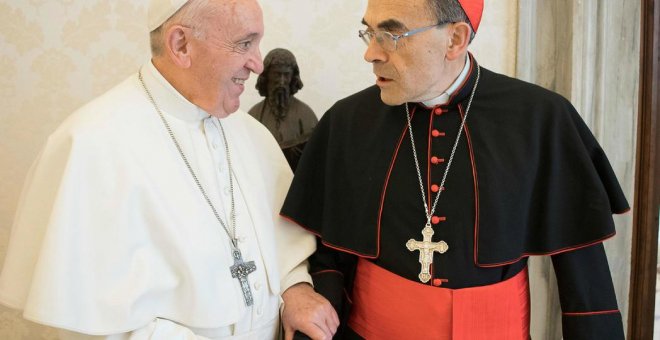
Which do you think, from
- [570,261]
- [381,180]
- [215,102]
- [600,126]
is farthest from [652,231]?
[215,102]

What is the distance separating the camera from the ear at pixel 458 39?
1.99 meters

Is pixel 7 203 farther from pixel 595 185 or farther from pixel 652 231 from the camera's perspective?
pixel 652 231

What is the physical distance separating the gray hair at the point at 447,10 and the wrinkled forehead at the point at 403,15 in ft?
0.06

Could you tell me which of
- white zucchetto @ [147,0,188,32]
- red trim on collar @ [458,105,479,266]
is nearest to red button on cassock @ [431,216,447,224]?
red trim on collar @ [458,105,479,266]

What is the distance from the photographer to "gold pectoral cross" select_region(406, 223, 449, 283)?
6.52 ft

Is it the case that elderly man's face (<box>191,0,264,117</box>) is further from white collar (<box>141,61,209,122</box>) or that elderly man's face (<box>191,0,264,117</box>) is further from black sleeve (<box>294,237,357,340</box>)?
black sleeve (<box>294,237,357,340</box>)

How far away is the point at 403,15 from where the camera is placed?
6.37 feet

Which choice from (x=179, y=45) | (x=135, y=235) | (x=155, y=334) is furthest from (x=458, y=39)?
(x=155, y=334)

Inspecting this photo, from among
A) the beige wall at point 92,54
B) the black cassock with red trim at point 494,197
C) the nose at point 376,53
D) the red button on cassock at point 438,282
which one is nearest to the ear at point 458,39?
the black cassock with red trim at point 494,197

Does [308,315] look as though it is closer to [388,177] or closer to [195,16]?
[388,177]

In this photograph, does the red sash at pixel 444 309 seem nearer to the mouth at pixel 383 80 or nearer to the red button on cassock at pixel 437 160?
the red button on cassock at pixel 437 160

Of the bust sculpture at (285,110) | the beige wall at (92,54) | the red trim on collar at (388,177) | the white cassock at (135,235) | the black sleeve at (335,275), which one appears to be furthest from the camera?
the beige wall at (92,54)

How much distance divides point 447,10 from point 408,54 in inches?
7.7

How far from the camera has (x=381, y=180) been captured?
84.0 inches
